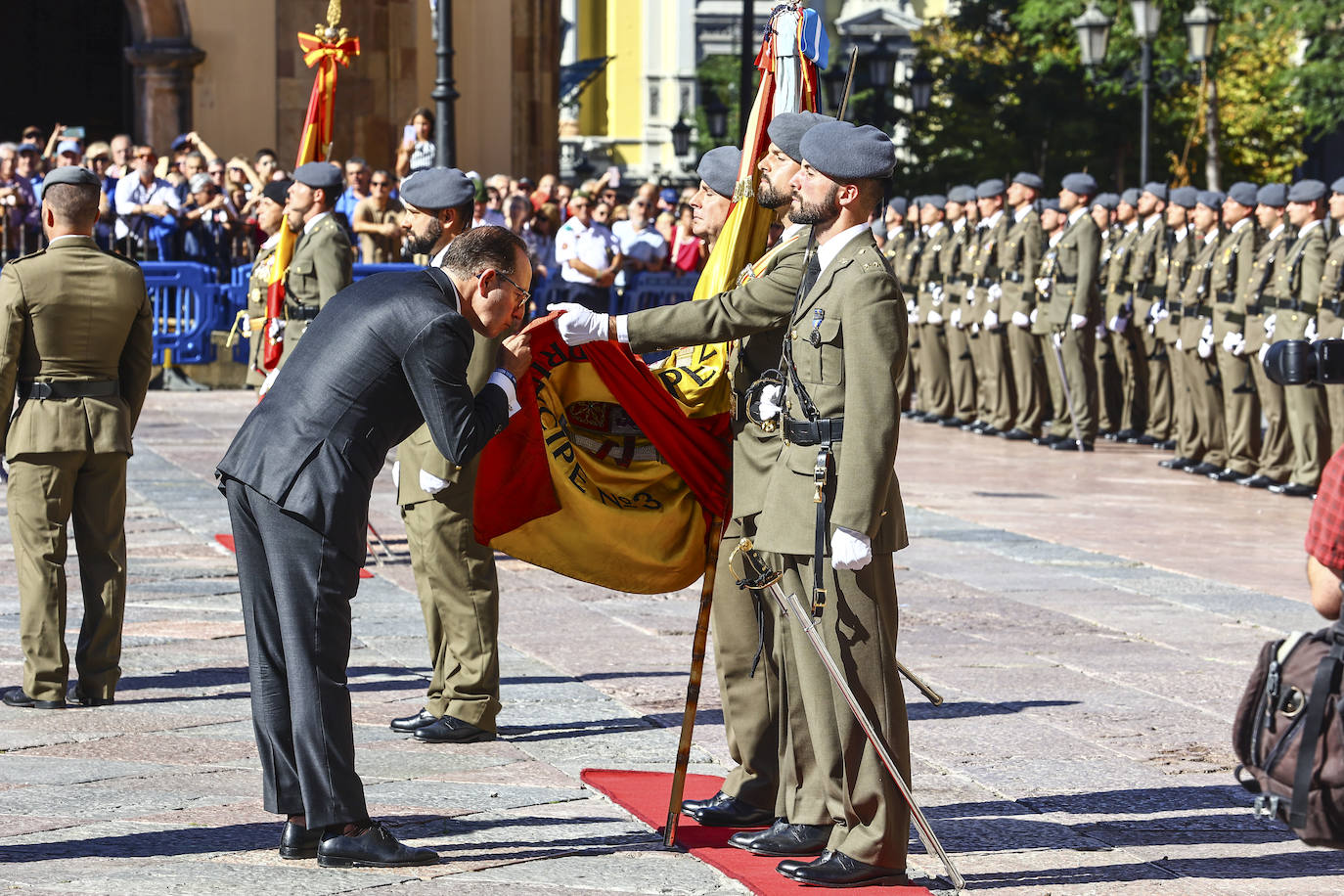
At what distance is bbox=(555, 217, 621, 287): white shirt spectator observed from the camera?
1970cm

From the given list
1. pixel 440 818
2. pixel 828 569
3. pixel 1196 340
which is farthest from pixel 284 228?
pixel 1196 340

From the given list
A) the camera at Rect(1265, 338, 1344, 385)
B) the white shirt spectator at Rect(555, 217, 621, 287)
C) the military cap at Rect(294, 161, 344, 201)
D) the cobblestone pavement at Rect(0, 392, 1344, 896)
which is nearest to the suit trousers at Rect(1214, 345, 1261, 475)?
the cobblestone pavement at Rect(0, 392, 1344, 896)

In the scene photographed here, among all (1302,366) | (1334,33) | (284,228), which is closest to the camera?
(1302,366)

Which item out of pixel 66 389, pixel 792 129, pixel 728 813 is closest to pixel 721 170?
pixel 792 129

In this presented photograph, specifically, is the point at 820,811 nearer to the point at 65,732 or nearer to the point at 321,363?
the point at 321,363

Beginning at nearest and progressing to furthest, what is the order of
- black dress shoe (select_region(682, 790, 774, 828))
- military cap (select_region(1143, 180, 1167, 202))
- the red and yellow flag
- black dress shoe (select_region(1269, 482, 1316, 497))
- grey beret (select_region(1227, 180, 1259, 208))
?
black dress shoe (select_region(682, 790, 774, 828)) → the red and yellow flag → black dress shoe (select_region(1269, 482, 1316, 497)) → grey beret (select_region(1227, 180, 1259, 208)) → military cap (select_region(1143, 180, 1167, 202))

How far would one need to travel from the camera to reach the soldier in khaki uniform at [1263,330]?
1481cm

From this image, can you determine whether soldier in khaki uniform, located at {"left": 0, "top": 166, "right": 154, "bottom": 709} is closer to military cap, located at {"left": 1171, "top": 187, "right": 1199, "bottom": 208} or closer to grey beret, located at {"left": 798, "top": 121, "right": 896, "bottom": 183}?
grey beret, located at {"left": 798, "top": 121, "right": 896, "bottom": 183}

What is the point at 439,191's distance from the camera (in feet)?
24.4

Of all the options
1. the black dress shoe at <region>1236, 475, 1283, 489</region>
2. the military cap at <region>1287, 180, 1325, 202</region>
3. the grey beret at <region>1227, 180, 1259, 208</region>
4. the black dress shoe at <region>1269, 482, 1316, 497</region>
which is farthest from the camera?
the grey beret at <region>1227, 180, 1259, 208</region>

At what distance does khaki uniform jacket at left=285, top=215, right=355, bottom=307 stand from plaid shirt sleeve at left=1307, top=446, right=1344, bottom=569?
18.9 feet

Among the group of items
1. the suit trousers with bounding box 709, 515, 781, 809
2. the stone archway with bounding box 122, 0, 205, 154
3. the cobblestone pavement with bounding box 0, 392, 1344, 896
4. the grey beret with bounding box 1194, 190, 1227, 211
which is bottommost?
the cobblestone pavement with bounding box 0, 392, 1344, 896

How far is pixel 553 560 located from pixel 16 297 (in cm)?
222

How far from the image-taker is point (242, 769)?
658 centimetres
